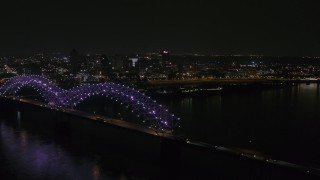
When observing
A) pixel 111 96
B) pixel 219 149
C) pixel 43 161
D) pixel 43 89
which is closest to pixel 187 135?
pixel 219 149

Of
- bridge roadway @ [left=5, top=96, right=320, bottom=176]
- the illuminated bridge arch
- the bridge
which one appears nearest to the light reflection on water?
bridge roadway @ [left=5, top=96, right=320, bottom=176]

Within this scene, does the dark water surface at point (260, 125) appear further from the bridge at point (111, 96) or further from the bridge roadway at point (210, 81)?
the bridge roadway at point (210, 81)

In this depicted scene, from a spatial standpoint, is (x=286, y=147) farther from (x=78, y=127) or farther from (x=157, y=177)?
(x=78, y=127)

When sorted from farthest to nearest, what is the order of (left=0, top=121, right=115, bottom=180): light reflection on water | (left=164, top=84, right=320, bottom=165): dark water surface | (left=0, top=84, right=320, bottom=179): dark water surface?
(left=164, top=84, right=320, bottom=165): dark water surface
(left=0, top=84, right=320, bottom=179): dark water surface
(left=0, top=121, right=115, bottom=180): light reflection on water

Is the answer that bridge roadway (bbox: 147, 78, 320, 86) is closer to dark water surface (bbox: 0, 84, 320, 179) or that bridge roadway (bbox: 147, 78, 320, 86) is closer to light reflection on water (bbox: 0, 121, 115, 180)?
dark water surface (bbox: 0, 84, 320, 179)

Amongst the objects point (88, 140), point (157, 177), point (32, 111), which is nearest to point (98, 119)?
point (88, 140)

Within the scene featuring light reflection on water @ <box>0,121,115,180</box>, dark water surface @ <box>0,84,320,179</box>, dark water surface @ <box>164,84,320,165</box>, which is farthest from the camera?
dark water surface @ <box>164,84,320,165</box>

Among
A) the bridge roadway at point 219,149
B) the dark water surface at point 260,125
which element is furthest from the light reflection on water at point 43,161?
the dark water surface at point 260,125

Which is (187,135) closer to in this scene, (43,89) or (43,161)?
(43,161)
